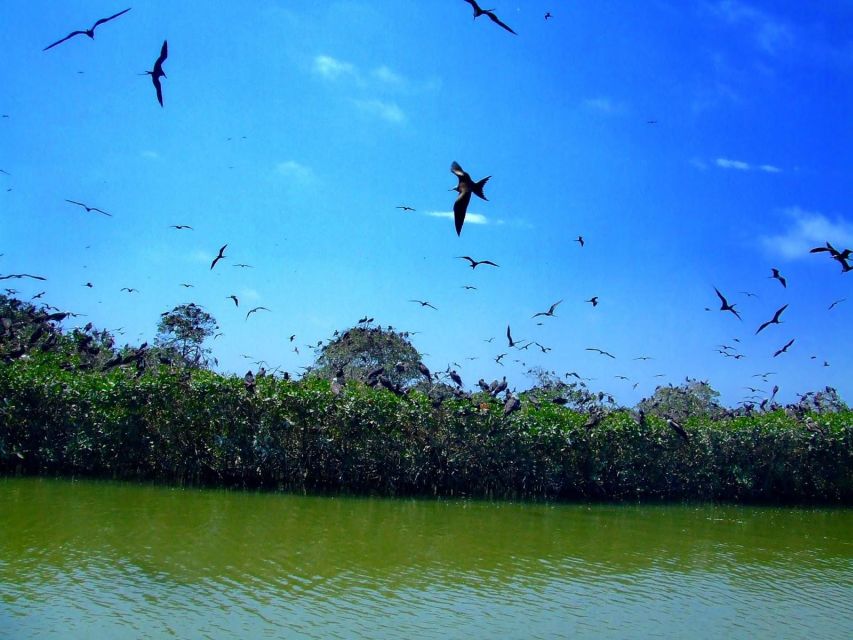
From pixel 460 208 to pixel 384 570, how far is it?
5.36 meters

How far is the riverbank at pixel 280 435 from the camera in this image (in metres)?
14.7

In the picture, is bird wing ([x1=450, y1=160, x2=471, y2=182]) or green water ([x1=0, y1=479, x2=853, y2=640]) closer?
bird wing ([x1=450, y1=160, x2=471, y2=182])

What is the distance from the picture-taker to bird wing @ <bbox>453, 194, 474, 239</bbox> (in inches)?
200

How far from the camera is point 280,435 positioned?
14742mm

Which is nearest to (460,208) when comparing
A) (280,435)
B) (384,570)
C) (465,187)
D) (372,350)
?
(465,187)

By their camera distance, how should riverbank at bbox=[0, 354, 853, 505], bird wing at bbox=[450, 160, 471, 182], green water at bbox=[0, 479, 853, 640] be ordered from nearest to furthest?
1. bird wing at bbox=[450, 160, 471, 182]
2. green water at bbox=[0, 479, 853, 640]
3. riverbank at bbox=[0, 354, 853, 505]

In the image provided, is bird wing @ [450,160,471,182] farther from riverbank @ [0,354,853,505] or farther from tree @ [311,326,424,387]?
tree @ [311,326,424,387]

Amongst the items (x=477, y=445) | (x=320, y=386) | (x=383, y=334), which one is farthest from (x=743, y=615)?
(x=383, y=334)

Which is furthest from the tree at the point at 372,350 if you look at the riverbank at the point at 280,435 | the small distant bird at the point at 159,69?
the small distant bird at the point at 159,69

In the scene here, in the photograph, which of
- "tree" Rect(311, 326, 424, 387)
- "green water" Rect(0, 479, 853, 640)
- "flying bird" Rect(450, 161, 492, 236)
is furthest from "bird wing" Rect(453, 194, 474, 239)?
"tree" Rect(311, 326, 424, 387)

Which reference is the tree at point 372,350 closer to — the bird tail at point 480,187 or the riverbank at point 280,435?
the riverbank at point 280,435

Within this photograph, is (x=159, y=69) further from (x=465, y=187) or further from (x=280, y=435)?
(x=280, y=435)

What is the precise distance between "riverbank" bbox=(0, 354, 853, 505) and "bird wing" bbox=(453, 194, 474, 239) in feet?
31.4

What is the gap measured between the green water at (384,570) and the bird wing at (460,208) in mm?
3872
